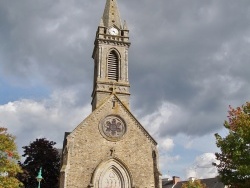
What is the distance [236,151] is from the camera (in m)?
19.2

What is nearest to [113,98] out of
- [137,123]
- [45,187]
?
[137,123]

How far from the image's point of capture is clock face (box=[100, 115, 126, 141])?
109 feet

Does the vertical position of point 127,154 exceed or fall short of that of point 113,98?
it falls short

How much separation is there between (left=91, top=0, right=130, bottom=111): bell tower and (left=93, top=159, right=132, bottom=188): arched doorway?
7.23 m

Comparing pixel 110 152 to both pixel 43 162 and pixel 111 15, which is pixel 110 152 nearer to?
pixel 43 162

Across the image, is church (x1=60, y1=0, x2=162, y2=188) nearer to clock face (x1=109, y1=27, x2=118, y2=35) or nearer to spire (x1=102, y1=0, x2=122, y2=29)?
clock face (x1=109, y1=27, x2=118, y2=35)

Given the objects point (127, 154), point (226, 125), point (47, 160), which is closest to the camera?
point (226, 125)

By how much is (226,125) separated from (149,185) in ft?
44.6

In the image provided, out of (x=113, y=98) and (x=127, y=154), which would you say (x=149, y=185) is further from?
(x=113, y=98)

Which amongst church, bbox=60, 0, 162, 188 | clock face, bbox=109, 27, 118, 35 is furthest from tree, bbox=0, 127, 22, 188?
clock face, bbox=109, 27, 118, 35

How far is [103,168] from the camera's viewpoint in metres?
31.7

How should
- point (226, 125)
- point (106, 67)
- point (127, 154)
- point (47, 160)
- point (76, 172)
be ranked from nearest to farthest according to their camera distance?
point (226, 125) → point (76, 172) → point (127, 154) → point (47, 160) → point (106, 67)

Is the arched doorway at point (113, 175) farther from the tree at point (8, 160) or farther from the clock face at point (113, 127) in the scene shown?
the tree at point (8, 160)

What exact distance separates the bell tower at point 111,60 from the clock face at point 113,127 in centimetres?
326
